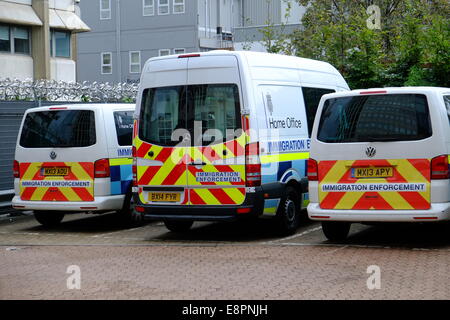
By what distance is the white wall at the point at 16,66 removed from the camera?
35531 mm

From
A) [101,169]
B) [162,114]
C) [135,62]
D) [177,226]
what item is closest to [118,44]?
[135,62]

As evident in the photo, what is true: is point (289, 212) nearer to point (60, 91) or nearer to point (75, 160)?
point (75, 160)

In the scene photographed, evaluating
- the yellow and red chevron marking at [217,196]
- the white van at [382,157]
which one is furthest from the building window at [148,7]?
the white van at [382,157]

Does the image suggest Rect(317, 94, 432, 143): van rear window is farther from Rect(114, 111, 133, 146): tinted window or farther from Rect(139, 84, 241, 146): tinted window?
Rect(114, 111, 133, 146): tinted window

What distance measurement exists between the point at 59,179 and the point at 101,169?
0.69 m

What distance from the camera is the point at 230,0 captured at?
53.8m

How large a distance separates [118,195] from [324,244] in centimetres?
351

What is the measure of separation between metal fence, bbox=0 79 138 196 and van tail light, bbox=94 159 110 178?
Answer: 3.38 m

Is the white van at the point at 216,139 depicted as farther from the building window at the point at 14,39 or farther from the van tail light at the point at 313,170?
the building window at the point at 14,39

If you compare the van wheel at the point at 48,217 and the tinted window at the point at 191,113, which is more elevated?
the tinted window at the point at 191,113

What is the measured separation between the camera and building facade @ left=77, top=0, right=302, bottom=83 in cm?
5197

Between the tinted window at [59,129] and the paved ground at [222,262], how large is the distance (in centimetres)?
138

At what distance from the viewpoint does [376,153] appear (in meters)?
10.8
